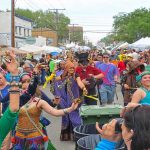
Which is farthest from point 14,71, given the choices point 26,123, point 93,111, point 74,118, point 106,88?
point 106,88

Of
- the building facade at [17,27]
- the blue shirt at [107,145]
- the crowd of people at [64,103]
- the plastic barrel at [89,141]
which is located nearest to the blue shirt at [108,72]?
the crowd of people at [64,103]

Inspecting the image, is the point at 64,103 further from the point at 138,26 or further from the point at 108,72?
the point at 138,26

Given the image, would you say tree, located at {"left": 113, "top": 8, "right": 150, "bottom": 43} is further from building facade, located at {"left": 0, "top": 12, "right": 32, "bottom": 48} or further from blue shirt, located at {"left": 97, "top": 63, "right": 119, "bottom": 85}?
blue shirt, located at {"left": 97, "top": 63, "right": 119, "bottom": 85}

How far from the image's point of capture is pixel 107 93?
1084 cm

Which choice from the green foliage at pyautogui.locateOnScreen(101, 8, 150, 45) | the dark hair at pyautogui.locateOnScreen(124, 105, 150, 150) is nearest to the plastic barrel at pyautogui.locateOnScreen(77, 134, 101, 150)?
the dark hair at pyautogui.locateOnScreen(124, 105, 150, 150)

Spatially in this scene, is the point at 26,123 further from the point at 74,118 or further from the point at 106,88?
the point at 106,88

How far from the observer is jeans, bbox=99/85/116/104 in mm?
10723

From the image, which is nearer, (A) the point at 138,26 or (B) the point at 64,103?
(B) the point at 64,103

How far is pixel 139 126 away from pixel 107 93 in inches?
342

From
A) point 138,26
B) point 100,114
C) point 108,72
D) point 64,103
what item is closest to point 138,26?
point 138,26

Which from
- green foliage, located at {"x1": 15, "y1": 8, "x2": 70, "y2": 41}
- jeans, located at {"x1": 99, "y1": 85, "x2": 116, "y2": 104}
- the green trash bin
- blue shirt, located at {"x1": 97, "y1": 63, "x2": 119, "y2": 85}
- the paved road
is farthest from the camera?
green foliage, located at {"x1": 15, "y1": 8, "x2": 70, "y2": 41}

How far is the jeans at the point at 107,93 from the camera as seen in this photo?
10.7 m

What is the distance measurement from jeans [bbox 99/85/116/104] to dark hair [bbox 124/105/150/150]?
8.41 m

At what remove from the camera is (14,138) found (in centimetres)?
536
